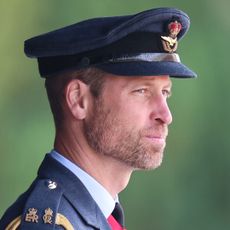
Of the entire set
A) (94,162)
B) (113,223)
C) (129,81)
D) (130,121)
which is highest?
(129,81)

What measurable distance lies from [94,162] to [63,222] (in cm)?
25

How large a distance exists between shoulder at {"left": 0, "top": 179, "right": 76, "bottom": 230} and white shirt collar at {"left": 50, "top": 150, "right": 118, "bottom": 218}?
0.29ft

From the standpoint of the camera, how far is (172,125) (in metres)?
4.29

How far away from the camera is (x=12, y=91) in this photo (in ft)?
13.2

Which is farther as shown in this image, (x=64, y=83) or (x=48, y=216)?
(x=64, y=83)

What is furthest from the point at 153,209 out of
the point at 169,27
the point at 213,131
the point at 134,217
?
the point at 169,27

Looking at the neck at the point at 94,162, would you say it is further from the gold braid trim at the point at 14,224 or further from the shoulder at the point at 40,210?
the gold braid trim at the point at 14,224

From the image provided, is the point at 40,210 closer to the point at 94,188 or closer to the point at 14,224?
the point at 14,224

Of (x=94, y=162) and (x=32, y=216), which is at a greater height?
(x=94, y=162)

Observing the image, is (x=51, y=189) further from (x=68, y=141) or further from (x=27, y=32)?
(x=27, y=32)

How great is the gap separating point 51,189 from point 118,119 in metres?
0.27

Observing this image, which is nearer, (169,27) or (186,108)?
(169,27)

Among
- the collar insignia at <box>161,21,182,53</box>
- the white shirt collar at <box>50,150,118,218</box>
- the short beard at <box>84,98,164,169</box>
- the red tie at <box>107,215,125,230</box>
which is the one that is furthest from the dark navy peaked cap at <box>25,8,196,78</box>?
the red tie at <box>107,215,125,230</box>

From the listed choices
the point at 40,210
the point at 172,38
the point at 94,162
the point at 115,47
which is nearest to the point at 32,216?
the point at 40,210
